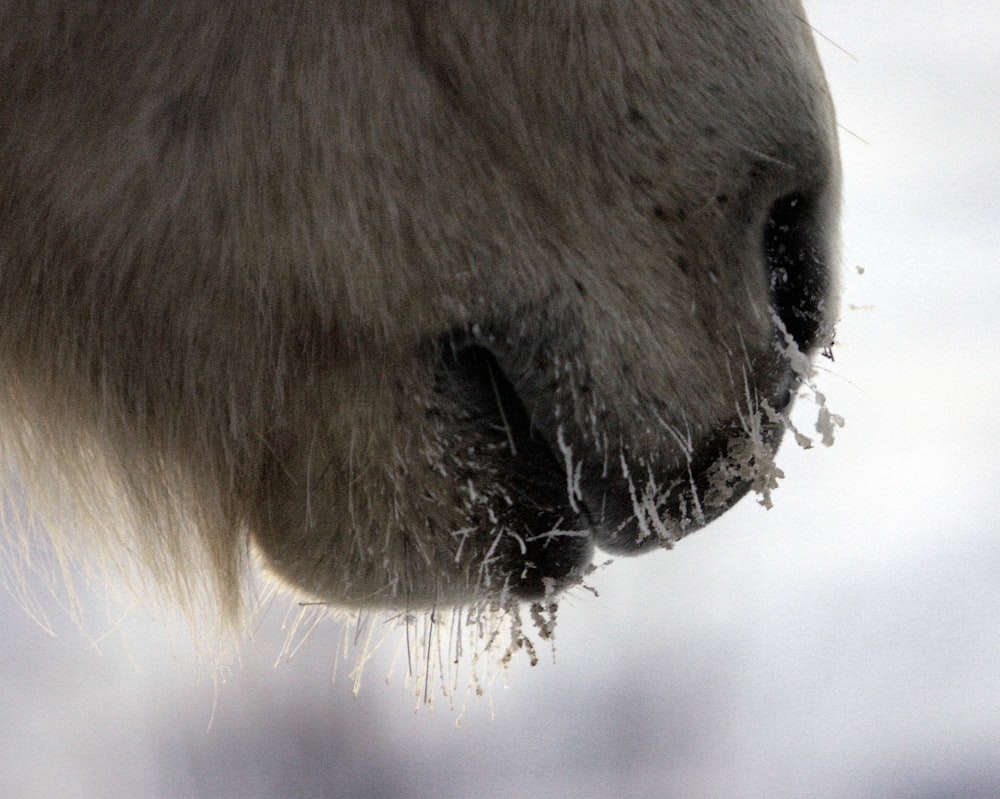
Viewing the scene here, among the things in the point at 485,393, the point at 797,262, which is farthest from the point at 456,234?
the point at 797,262

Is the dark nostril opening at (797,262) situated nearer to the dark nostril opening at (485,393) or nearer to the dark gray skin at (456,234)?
the dark gray skin at (456,234)

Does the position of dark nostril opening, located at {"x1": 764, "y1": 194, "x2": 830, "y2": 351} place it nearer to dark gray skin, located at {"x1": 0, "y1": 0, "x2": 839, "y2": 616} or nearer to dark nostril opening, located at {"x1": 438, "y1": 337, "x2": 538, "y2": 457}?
dark gray skin, located at {"x1": 0, "y1": 0, "x2": 839, "y2": 616}

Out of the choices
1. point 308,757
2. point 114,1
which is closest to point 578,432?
point 114,1

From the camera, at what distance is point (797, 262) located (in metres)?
0.65

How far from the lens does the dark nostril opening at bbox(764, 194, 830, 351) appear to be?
65 centimetres

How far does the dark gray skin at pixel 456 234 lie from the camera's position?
63 centimetres

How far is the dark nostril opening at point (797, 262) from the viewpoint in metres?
0.65

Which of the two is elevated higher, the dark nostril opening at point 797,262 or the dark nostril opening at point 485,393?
the dark nostril opening at point 797,262

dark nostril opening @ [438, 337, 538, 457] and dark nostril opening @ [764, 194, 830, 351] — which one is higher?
dark nostril opening @ [764, 194, 830, 351]

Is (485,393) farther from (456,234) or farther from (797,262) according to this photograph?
(797,262)

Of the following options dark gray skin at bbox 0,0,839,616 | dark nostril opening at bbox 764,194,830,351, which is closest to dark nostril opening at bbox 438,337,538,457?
dark gray skin at bbox 0,0,839,616

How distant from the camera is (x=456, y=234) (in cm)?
64

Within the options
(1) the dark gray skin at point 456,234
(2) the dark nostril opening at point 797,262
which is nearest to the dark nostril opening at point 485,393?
(1) the dark gray skin at point 456,234

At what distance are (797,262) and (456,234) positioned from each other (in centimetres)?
23
